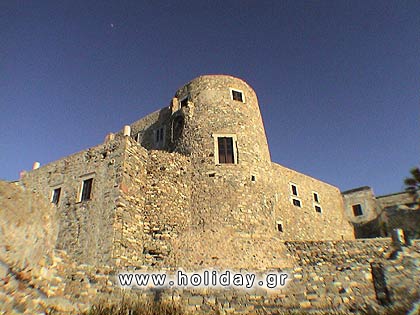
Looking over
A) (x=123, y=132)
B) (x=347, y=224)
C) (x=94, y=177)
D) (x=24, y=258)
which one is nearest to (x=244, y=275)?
(x=24, y=258)

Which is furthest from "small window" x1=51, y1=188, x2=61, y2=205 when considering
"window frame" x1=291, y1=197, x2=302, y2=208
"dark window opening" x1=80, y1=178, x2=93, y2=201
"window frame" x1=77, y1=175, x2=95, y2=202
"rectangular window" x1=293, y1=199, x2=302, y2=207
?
"rectangular window" x1=293, y1=199, x2=302, y2=207

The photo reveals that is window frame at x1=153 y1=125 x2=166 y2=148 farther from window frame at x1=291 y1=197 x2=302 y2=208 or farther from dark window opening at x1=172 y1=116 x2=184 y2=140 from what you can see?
window frame at x1=291 y1=197 x2=302 y2=208

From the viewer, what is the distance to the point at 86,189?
14281 millimetres

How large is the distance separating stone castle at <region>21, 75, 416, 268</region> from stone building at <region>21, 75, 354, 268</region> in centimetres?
5

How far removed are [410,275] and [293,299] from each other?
354 cm

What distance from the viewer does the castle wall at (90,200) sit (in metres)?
12.1

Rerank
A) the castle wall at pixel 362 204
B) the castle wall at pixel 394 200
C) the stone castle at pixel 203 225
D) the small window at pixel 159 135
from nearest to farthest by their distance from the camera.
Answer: the stone castle at pixel 203 225 < the small window at pixel 159 135 < the castle wall at pixel 394 200 < the castle wall at pixel 362 204

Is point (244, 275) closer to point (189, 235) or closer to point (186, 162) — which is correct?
point (189, 235)

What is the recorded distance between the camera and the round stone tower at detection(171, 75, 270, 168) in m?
15.1

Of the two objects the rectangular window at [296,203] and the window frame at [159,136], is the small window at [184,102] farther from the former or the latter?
the rectangular window at [296,203]

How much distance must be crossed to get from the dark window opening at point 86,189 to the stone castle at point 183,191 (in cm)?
7

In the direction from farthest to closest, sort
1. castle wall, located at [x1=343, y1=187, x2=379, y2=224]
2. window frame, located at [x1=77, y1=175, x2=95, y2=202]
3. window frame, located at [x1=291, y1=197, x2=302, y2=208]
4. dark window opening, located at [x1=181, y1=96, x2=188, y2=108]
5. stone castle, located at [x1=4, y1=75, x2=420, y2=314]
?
castle wall, located at [x1=343, y1=187, x2=379, y2=224], window frame, located at [x1=291, y1=197, x2=302, y2=208], dark window opening, located at [x1=181, y1=96, x2=188, y2=108], window frame, located at [x1=77, y1=175, x2=95, y2=202], stone castle, located at [x1=4, y1=75, x2=420, y2=314]

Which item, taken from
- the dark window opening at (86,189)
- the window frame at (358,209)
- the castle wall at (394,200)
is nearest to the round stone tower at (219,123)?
the dark window opening at (86,189)

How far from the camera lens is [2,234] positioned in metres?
3.17
